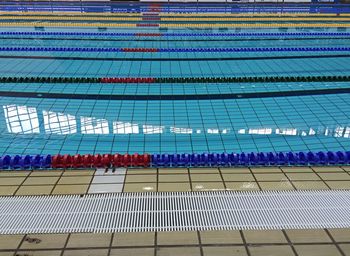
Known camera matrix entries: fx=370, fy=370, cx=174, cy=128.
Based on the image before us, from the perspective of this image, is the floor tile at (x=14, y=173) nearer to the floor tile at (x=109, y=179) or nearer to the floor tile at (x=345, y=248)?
the floor tile at (x=109, y=179)

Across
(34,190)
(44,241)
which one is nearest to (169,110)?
(34,190)

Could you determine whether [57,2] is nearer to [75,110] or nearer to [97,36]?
[97,36]

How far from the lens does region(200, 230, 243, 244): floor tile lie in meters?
2.37

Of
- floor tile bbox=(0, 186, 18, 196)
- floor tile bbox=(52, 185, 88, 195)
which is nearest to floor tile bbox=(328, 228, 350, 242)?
floor tile bbox=(52, 185, 88, 195)

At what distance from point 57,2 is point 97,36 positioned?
25.6 ft

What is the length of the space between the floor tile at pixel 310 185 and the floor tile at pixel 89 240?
1614 mm

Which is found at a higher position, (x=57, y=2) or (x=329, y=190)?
(x=57, y=2)

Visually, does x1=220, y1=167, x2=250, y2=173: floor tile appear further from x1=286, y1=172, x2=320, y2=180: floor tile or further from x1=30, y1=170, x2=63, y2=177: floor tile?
x1=30, y1=170, x2=63, y2=177: floor tile

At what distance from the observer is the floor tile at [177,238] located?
2.36 m

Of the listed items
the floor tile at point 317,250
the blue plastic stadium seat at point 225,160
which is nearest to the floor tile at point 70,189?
the blue plastic stadium seat at point 225,160

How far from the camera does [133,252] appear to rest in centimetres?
227

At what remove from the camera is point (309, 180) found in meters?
3.18

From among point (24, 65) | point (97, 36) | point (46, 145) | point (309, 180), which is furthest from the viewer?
point (97, 36)

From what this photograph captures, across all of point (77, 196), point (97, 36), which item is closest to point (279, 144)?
point (77, 196)
